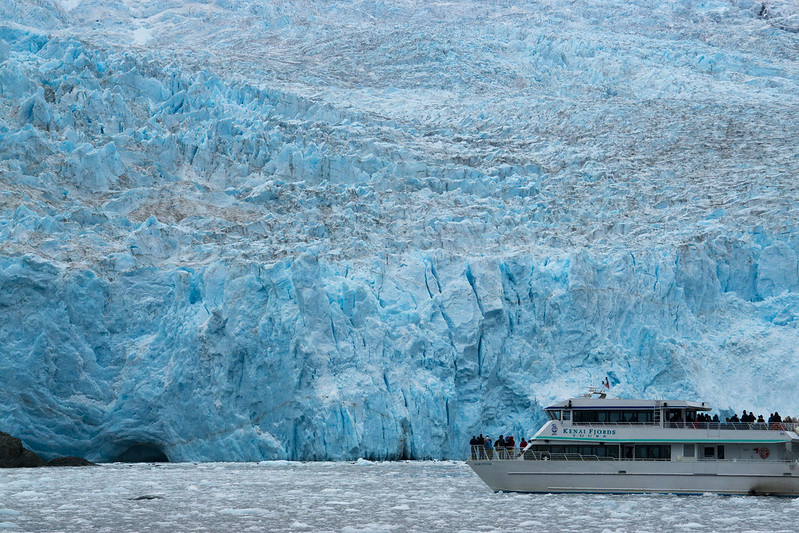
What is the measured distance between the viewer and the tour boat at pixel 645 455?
18922mm

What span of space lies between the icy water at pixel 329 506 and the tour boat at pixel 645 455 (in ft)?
1.42

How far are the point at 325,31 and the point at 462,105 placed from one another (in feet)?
33.2

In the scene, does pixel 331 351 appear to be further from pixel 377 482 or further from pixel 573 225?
pixel 573 225

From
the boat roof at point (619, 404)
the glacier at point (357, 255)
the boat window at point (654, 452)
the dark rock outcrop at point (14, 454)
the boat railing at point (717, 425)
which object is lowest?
the dark rock outcrop at point (14, 454)

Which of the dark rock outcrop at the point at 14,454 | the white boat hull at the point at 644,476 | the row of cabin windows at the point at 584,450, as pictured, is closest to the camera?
the white boat hull at the point at 644,476

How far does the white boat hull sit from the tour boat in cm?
2

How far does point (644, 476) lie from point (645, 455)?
45 cm

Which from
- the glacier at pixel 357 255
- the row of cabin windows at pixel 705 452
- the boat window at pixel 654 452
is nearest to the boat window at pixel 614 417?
the boat window at pixel 654 452

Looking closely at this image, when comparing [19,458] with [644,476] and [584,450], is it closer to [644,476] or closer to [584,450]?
[584,450]

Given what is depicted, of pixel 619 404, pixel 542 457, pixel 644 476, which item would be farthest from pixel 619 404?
pixel 542 457

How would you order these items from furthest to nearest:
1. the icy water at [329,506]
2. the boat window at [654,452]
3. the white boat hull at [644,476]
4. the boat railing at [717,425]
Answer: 1. the boat window at [654,452]
2. the boat railing at [717,425]
3. the white boat hull at [644,476]
4. the icy water at [329,506]

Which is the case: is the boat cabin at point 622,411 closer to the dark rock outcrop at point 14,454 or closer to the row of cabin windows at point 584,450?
the row of cabin windows at point 584,450

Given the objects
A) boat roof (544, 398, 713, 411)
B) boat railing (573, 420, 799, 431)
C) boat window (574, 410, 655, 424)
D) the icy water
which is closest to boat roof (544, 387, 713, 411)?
boat roof (544, 398, 713, 411)

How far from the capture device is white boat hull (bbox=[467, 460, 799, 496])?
61.8ft
